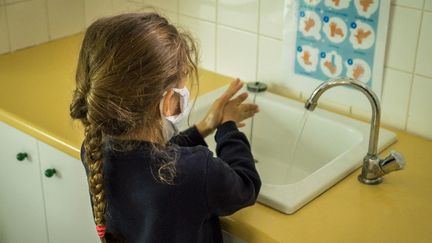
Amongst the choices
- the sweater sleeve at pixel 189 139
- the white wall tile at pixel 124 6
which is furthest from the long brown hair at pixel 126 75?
the white wall tile at pixel 124 6

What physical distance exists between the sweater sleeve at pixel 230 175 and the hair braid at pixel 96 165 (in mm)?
191

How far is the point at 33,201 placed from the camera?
1692 mm

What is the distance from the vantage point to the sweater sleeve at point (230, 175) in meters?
1.06

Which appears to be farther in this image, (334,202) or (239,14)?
(239,14)

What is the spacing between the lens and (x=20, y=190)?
172 cm

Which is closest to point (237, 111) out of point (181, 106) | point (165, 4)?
point (181, 106)

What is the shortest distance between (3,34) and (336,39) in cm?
106

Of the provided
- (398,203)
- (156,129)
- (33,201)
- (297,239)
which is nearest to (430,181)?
(398,203)

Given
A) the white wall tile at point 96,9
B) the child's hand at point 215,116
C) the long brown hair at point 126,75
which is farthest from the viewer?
the white wall tile at point 96,9

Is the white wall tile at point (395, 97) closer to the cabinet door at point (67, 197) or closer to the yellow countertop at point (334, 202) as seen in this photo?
the yellow countertop at point (334, 202)

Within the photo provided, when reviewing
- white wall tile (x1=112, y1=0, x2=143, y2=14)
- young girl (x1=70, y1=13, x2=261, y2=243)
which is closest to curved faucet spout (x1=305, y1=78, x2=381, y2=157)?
young girl (x1=70, y1=13, x2=261, y2=243)

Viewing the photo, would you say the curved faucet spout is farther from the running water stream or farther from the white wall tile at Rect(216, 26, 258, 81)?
the white wall tile at Rect(216, 26, 258, 81)

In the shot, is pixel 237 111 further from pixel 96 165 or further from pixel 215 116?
pixel 96 165

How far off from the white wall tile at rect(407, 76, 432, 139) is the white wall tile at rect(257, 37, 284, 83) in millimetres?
370
